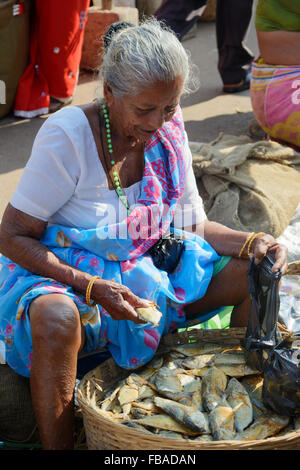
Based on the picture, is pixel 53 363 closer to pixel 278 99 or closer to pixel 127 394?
pixel 127 394

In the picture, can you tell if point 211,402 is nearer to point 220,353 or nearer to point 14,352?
point 220,353

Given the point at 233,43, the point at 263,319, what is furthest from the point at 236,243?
the point at 233,43

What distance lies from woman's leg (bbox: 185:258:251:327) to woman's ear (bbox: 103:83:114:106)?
0.71 m

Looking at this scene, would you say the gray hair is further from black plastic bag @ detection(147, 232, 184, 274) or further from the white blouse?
black plastic bag @ detection(147, 232, 184, 274)

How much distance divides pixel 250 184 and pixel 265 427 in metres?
1.71

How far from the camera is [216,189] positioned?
11.1ft

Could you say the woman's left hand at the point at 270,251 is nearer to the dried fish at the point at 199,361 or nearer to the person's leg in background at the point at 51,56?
the dried fish at the point at 199,361

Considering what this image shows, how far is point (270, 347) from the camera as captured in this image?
2033 millimetres

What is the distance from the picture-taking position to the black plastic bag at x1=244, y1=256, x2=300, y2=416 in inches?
73.8

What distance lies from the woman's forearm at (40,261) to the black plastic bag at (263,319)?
0.54 m

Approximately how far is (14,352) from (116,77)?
0.91 meters

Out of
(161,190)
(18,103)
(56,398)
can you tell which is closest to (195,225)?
(161,190)
